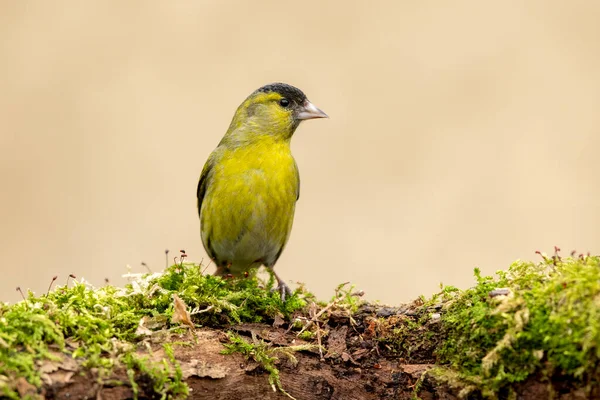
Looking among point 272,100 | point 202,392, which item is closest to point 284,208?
point 272,100

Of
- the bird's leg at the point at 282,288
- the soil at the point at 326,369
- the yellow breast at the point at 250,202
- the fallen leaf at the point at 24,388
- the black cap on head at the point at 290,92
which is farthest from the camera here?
the black cap on head at the point at 290,92

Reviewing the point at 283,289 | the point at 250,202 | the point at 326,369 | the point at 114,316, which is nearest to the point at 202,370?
the point at 114,316

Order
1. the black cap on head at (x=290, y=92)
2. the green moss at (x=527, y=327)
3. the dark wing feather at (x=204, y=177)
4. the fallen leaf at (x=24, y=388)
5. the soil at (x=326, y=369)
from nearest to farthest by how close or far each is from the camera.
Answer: the fallen leaf at (x=24, y=388) → the green moss at (x=527, y=327) → the soil at (x=326, y=369) → the dark wing feather at (x=204, y=177) → the black cap on head at (x=290, y=92)

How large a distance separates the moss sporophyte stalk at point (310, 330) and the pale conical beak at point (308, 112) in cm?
237

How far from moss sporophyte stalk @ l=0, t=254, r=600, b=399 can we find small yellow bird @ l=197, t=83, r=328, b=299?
4.81ft

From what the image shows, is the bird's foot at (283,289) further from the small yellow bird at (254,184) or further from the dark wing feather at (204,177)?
the dark wing feather at (204,177)

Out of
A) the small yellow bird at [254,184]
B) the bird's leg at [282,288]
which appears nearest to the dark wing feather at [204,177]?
the small yellow bird at [254,184]

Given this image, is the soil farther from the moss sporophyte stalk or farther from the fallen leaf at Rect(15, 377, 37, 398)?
the fallen leaf at Rect(15, 377, 37, 398)

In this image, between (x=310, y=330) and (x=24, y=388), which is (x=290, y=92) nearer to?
(x=310, y=330)

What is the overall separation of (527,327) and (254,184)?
314cm

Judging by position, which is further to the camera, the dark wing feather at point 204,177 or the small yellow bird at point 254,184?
the dark wing feather at point 204,177

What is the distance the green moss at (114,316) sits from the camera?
9.47ft

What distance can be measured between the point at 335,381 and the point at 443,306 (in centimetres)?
76

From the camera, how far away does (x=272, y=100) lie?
20.4ft
